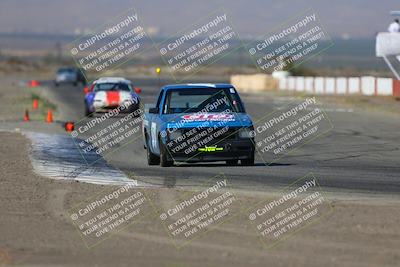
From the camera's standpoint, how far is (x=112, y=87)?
34438 millimetres

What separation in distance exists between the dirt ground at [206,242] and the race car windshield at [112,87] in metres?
22.4

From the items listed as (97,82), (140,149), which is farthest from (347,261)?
(97,82)

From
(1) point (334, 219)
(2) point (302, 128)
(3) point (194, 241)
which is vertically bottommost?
(2) point (302, 128)

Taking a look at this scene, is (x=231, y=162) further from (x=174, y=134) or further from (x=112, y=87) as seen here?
(x=112, y=87)

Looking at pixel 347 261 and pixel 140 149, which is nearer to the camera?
pixel 347 261

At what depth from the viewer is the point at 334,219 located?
10.8m

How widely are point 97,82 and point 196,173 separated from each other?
64.7 feet

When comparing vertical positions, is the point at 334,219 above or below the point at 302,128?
above

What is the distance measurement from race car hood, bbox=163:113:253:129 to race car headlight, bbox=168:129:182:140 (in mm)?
67

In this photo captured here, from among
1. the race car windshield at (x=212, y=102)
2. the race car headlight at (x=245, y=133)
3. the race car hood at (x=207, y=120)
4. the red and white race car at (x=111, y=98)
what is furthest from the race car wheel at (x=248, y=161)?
the red and white race car at (x=111, y=98)

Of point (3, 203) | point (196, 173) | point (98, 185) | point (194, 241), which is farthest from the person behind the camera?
point (196, 173)

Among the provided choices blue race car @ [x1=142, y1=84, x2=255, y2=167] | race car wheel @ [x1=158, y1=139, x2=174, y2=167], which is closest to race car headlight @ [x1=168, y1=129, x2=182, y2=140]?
blue race car @ [x1=142, y1=84, x2=255, y2=167]

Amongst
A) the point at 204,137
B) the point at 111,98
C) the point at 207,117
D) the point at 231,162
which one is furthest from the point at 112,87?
the point at 204,137

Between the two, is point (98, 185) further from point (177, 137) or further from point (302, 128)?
point (302, 128)
